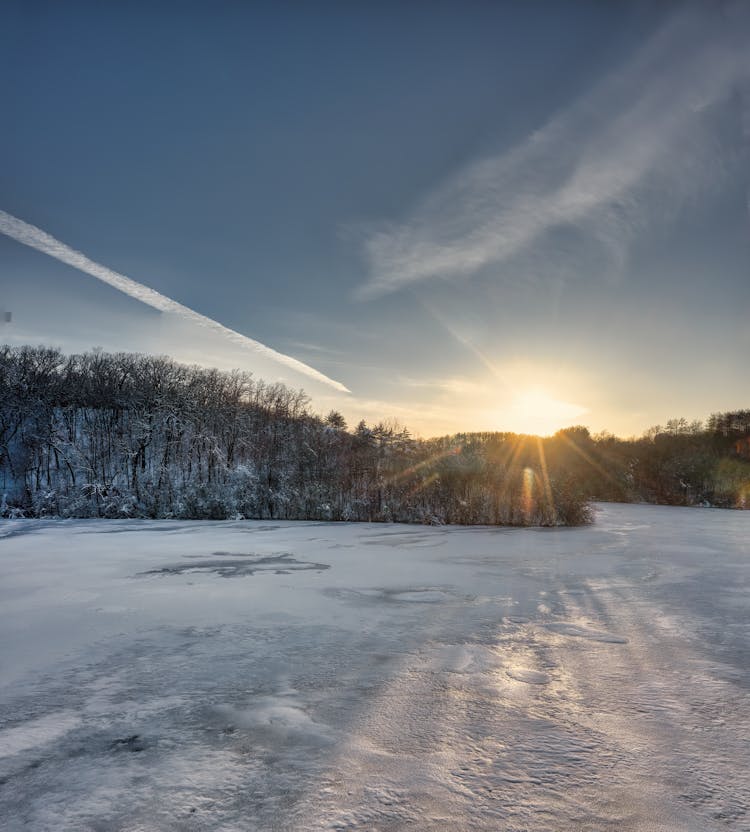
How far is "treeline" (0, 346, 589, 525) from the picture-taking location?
66.8ft

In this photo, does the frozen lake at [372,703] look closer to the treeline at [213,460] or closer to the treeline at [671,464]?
the treeline at [213,460]

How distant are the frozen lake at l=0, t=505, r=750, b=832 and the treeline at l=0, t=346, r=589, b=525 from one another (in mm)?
11560

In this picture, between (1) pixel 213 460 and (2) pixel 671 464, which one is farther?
(2) pixel 671 464

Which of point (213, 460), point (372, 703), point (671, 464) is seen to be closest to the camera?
point (372, 703)

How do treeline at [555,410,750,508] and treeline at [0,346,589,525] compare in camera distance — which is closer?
treeline at [0,346,589,525]

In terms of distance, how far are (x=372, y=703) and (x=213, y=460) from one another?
1230 inches

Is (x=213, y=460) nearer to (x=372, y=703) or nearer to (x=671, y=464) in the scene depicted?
(x=372, y=703)

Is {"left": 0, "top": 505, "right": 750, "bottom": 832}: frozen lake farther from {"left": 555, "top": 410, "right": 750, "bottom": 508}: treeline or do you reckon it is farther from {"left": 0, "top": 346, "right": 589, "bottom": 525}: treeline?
{"left": 555, "top": 410, "right": 750, "bottom": 508}: treeline

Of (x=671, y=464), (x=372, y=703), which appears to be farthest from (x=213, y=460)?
(x=671, y=464)

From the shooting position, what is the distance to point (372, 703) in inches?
149

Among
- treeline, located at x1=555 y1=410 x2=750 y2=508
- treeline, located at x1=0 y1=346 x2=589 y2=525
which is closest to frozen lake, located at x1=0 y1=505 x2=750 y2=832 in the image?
treeline, located at x1=0 y1=346 x2=589 y2=525

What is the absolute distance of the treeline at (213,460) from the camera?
2035 cm

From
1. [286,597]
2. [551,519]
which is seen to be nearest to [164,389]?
[551,519]

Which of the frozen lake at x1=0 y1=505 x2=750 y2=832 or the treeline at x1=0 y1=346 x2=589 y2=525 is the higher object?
the treeline at x1=0 y1=346 x2=589 y2=525
